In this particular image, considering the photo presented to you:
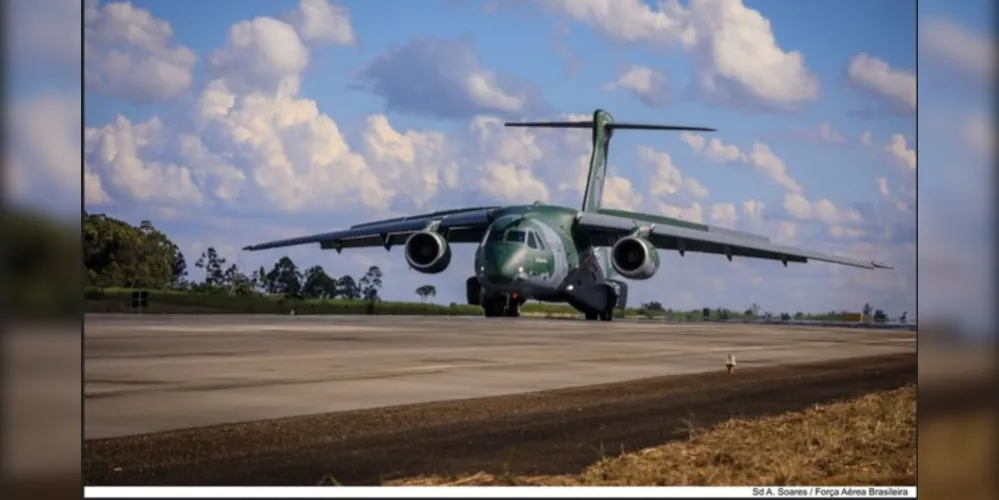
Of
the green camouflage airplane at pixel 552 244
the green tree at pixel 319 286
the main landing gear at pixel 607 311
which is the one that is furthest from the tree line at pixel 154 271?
the main landing gear at pixel 607 311

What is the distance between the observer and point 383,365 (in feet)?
40.0

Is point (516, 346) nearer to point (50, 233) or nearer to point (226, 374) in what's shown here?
point (226, 374)

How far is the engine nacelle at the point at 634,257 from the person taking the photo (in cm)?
2717

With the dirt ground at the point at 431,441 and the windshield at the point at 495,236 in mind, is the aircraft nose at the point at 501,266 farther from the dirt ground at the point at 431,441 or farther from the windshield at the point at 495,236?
the dirt ground at the point at 431,441

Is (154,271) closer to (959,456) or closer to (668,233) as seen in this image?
(959,456)

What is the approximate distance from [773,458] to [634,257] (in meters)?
19.9

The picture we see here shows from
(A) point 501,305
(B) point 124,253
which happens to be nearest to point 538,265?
(A) point 501,305

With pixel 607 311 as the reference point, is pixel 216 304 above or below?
above

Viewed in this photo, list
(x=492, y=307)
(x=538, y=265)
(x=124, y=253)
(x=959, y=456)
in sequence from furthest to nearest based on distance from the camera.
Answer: (x=492, y=307), (x=538, y=265), (x=124, y=253), (x=959, y=456)

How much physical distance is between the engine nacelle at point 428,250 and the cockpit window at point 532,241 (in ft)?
6.92

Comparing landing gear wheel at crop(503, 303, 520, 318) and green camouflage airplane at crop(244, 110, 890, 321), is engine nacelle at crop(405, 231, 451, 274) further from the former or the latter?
landing gear wheel at crop(503, 303, 520, 318)

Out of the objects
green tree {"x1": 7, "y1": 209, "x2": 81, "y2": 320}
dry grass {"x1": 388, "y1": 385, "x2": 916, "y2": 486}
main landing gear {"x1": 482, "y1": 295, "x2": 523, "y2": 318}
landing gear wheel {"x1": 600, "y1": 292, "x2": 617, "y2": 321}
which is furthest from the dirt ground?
landing gear wheel {"x1": 600, "y1": 292, "x2": 617, "y2": 321}

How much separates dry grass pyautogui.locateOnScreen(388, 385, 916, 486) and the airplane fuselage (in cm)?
1822

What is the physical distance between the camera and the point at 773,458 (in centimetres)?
780
